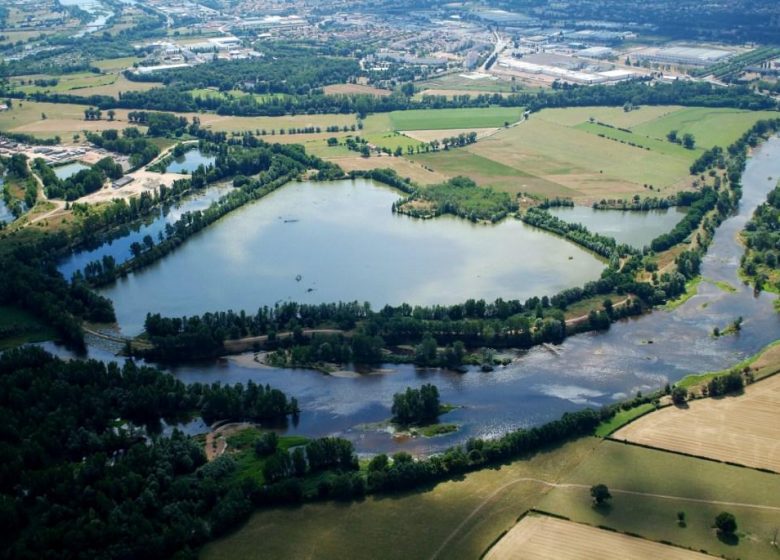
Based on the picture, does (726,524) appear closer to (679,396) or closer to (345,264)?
(679,396)

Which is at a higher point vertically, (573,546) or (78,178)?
(78,178)

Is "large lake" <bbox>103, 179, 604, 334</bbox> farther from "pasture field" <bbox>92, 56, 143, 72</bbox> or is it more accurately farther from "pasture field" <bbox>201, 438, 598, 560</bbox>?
"pasture field" <bbox>92, 56, 143, 72</bbox>

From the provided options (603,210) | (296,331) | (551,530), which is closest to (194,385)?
(296,331)

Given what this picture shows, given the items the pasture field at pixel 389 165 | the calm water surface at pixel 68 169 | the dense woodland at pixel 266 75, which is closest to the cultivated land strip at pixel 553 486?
the pasture field at pixel 389 165

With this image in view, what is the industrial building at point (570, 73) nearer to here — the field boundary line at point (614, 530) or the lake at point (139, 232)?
the lake at point (139, 232)

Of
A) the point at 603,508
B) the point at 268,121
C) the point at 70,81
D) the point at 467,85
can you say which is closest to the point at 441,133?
the point at 268,121

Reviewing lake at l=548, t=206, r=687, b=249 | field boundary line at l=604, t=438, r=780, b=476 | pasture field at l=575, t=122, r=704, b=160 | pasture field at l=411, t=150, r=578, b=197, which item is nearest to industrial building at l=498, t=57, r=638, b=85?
pasture field at l=575, t=122, r=704, b=160

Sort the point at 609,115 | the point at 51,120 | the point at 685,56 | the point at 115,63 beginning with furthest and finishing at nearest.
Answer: the point at 115,63 → the point at 685,56 → the point at 51,120 → the point at 609,115
